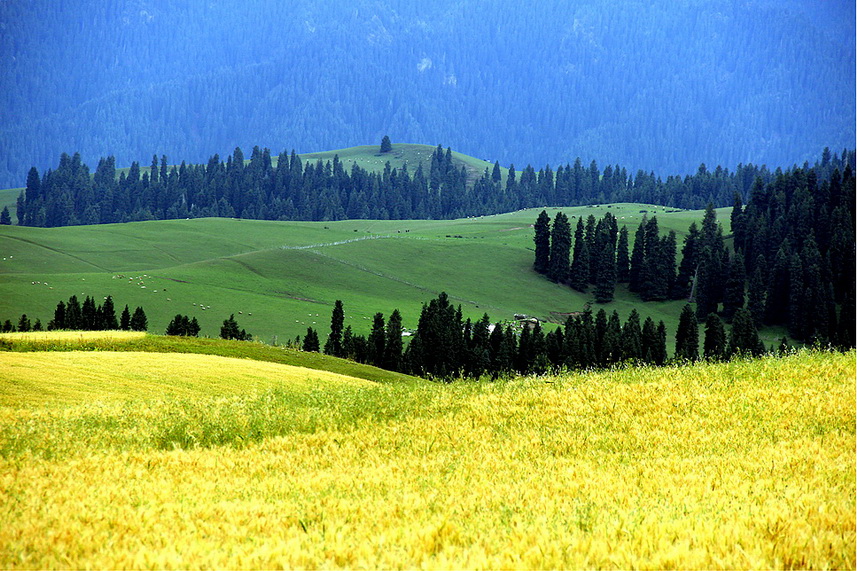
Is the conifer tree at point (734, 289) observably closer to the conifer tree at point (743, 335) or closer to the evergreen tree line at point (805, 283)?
the evergreen tree line at point (805, 283)

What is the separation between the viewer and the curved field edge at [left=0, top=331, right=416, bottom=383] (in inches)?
2005

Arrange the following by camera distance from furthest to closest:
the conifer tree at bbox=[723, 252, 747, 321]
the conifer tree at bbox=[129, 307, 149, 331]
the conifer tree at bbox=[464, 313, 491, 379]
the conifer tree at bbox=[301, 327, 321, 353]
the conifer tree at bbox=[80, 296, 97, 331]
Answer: the conifer tree at bbox=[723, 252, 747, 321]
the conifer tree at bbox=[129, 307, 149, 331]
the conifer tree at bbox=[301, 327, 321, 353]
the conifer tree at bbox=[80, 296, 97, 331]
the conifer tree at bbox=[464, 313, 491, 379]

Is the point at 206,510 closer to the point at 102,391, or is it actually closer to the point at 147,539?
the point at 147,539

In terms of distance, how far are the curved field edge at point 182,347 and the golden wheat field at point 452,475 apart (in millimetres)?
27284

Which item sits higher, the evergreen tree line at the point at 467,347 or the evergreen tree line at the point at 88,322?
the evergreen tree line at the point at 88,322

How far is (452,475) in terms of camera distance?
562 inches

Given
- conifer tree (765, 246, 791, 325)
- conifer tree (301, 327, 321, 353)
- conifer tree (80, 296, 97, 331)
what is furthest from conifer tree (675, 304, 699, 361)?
conifer tree (80, 296, 97, 331)

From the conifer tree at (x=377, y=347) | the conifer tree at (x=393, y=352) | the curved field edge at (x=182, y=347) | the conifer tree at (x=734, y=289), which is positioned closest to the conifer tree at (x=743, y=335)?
the conifer tree at (x=734, y=289)

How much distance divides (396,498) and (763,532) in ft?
17.0

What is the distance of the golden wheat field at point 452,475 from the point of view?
985 cm

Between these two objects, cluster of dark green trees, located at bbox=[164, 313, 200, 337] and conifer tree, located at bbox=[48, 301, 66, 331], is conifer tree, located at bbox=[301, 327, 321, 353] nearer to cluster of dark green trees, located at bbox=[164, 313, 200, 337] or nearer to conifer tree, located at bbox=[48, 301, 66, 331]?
cluster of dark green trees, located at bbox=[164, 313, 200, 337]

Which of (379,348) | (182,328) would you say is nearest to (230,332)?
(182,328)

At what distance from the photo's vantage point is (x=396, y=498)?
12547 mm

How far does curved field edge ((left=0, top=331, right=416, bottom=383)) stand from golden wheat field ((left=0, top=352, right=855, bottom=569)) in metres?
27.3
